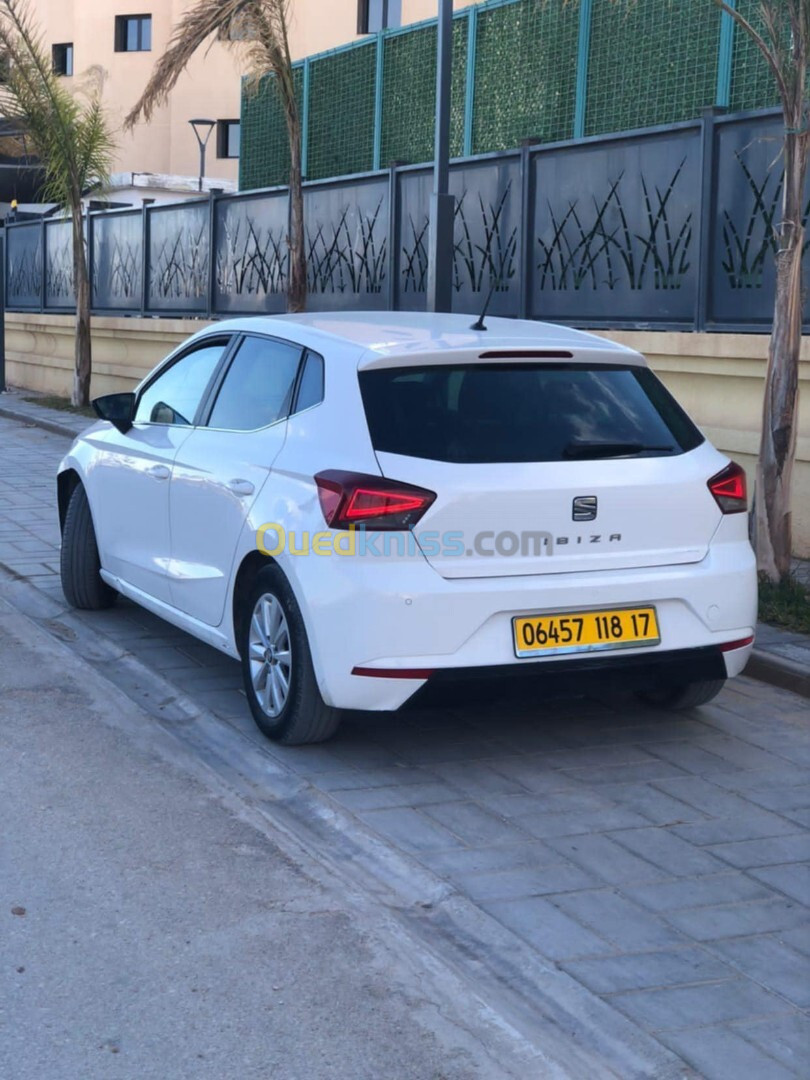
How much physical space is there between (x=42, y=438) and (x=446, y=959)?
48.8 ft

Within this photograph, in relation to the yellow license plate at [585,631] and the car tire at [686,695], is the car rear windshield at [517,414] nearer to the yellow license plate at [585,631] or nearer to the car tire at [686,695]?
the yellow license plate at [585,631]

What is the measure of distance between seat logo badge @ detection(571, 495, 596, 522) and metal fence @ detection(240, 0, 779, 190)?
4.94 meters

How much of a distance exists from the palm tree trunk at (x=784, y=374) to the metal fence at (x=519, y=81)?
2.12m

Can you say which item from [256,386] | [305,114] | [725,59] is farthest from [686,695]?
[305,114]

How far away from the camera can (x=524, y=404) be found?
5.47m

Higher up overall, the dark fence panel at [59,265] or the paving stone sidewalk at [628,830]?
the dark fence panel at [59,265]

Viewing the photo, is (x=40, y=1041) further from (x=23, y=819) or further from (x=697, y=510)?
(x=697, y=510)

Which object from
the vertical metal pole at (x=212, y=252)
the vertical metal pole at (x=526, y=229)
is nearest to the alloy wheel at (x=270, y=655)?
the vertical metal pole at (x=526, y=229)

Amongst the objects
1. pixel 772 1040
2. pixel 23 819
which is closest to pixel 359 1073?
pixel 772 1040

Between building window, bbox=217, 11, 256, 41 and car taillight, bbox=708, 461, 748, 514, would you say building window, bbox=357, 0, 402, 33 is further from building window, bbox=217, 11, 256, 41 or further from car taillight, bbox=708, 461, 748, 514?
car taillight, bbox=708, 461, 748, 514

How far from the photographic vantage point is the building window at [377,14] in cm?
3572

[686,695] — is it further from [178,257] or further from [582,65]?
[178,257]

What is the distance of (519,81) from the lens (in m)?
Answer: 14.7

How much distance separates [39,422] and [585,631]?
A: 14902 mm
